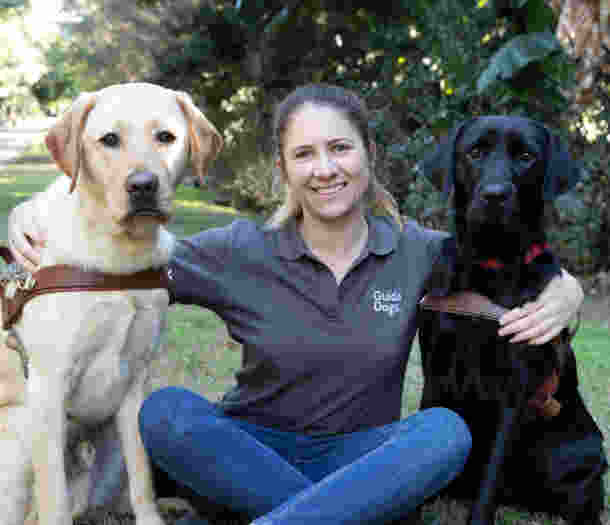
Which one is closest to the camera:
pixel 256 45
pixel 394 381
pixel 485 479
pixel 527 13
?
pixel 485 479

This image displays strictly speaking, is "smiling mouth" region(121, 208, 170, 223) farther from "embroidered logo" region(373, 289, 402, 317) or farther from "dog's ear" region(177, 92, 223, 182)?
"embroidered logo" region(373, 289, 402, 317)

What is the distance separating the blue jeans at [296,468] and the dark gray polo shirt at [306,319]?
0.16m

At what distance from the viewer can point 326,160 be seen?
2686 millimetres

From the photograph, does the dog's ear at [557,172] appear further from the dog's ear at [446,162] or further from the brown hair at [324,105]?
the brown hair at [324,105]

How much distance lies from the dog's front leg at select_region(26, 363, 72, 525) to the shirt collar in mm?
877

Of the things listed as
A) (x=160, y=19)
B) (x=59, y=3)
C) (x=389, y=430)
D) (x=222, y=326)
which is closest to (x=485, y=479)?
(x=389, y=430)

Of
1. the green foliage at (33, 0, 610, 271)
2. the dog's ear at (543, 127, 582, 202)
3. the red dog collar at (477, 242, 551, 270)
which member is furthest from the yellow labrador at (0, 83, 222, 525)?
the green foliage at (33, 0, 610, 271)

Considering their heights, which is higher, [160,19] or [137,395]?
[160,19]

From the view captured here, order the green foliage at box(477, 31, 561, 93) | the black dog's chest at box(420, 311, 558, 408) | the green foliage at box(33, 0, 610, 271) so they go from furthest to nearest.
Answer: the green foliage at box(33, 0, 610, 271) < the green foliage at box(477, 31, 561, 93) < the black dog's chest at box(420, 311, 558, 408)

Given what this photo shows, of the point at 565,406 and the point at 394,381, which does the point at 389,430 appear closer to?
the point at 394,381

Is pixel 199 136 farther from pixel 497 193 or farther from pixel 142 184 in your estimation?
pixel 497 193

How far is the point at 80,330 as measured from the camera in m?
2.29

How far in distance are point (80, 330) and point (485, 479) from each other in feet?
4.53

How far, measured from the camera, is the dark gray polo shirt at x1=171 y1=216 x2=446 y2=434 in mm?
2607
